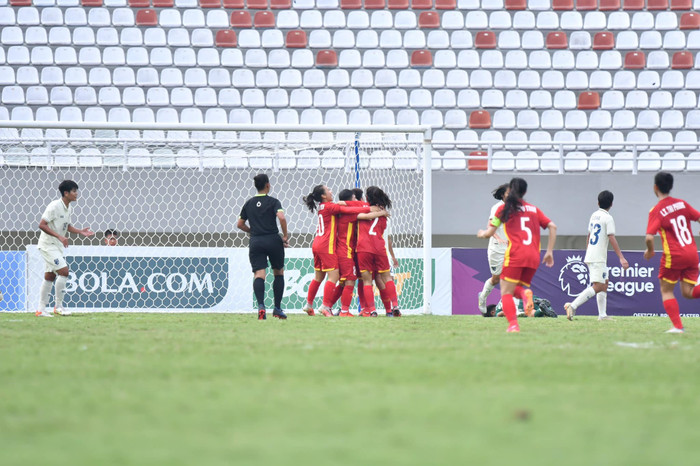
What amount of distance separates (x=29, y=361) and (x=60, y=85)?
46.8 feet

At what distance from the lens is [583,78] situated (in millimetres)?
19219

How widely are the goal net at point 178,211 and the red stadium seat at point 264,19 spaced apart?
4.33 meters

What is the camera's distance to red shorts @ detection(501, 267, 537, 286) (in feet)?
26.1

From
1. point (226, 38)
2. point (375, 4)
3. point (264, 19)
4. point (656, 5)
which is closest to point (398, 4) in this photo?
point (375, 4)

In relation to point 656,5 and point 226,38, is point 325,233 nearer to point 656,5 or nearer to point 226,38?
point 226,38

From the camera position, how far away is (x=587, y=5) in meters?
20.1

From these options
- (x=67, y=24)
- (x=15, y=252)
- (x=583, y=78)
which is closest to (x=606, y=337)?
(x=15, y=252)

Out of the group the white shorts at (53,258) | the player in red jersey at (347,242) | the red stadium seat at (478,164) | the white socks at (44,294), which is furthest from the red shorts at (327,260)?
the red stadium seat at (478,164)

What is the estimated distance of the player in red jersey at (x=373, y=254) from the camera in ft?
37.0

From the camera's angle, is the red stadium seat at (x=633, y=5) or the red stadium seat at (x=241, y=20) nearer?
the red stadium seat at (x=241, y=20)

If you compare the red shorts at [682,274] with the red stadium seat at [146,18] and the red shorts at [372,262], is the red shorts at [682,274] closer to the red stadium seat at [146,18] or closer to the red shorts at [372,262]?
the red shorts at [372,262]

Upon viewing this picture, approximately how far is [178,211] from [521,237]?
816 cm

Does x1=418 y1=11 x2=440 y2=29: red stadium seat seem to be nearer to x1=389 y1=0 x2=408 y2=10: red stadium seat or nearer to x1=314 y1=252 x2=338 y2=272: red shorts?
x1=389 y1=0 x2=408 y2=10: red stadium seat

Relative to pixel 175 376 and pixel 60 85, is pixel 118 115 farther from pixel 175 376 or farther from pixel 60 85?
pixel 175 376
